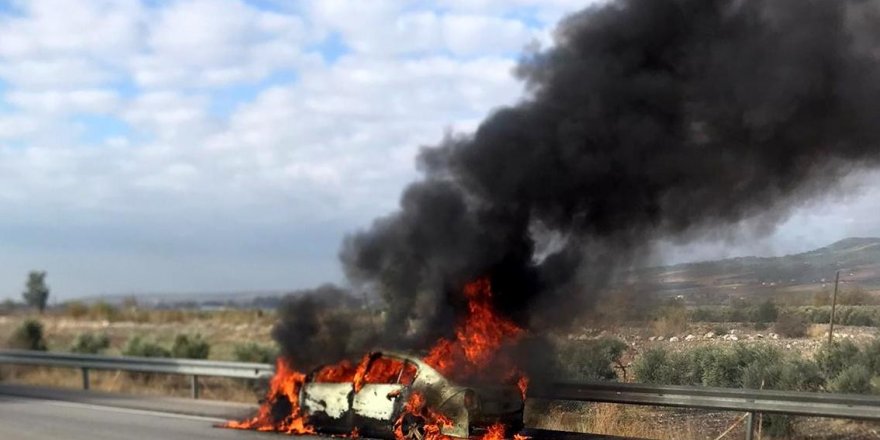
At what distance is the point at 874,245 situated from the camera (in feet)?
36.8

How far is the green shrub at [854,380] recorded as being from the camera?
10.6m

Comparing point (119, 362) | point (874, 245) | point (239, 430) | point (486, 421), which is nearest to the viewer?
point (486, 421)

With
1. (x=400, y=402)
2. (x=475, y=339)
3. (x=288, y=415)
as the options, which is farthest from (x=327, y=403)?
(x=475, y=339)

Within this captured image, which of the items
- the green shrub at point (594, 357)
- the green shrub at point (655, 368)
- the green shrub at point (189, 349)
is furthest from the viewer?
the green shrub at point (189, 349)

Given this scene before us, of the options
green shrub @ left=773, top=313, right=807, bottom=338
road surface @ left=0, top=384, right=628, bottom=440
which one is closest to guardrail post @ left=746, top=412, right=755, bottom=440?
green shrub @ left=773, top=313, right=807, bottom=338

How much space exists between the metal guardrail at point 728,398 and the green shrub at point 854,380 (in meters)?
1.03

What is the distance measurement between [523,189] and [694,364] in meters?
3.33

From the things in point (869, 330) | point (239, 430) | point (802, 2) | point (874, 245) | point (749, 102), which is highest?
point (802, 2)

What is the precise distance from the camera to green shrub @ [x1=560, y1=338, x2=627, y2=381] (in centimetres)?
1259

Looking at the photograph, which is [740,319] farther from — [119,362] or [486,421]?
[119,362]

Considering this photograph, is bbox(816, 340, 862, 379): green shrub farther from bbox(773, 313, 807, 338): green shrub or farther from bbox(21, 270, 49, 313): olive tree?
bbox(21, 270, 49, 313): olive tree

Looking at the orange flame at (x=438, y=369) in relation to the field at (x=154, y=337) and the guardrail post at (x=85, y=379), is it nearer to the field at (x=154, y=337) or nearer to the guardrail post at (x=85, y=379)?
the field at (x=154, y=337)

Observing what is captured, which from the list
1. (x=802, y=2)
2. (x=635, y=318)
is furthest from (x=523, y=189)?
(x=802, y=2)

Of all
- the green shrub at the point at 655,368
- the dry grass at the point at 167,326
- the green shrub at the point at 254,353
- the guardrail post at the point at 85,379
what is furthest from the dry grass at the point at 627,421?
the dry grass at the point at 167,326
